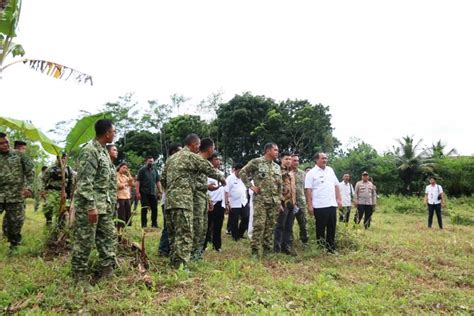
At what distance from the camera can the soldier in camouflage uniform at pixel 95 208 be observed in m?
4.14

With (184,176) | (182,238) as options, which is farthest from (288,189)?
(182,238)

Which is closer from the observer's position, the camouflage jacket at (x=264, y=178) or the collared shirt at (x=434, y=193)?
the camouflage jacket at (x=264, y=178)

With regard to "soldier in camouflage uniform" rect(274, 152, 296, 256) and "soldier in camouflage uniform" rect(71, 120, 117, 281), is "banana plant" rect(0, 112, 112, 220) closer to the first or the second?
"soldier in camouflage uniform" rect(71, 120, 117, 281)

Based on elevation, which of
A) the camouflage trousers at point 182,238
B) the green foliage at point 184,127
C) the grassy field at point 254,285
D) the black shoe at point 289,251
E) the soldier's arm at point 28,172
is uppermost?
the green foliage at point 184,127

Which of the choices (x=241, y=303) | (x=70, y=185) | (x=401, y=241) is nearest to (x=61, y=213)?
(x=70, y=185)

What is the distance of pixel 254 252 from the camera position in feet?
19.6

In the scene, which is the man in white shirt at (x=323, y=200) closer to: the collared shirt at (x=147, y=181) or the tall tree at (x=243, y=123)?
the collared shirt at (x=147, y=181)

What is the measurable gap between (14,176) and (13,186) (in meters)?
0.15

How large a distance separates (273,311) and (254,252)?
243 centimetres

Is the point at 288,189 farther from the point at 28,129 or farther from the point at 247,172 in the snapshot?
the point at 28,129

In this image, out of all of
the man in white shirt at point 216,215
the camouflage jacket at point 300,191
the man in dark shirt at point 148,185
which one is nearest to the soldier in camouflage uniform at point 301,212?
the camouflage jacket at point 300,191

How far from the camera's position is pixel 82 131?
19.1 ft

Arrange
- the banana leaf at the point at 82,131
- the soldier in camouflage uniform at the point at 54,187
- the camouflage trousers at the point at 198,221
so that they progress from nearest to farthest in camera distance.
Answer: the camouflage trousers at the point at 198,221, the banana leaf at the point at 82,131, the soldier in camouflage uniform at the point at 54,187

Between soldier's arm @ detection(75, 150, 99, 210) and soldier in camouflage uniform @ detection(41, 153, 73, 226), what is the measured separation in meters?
1.98
